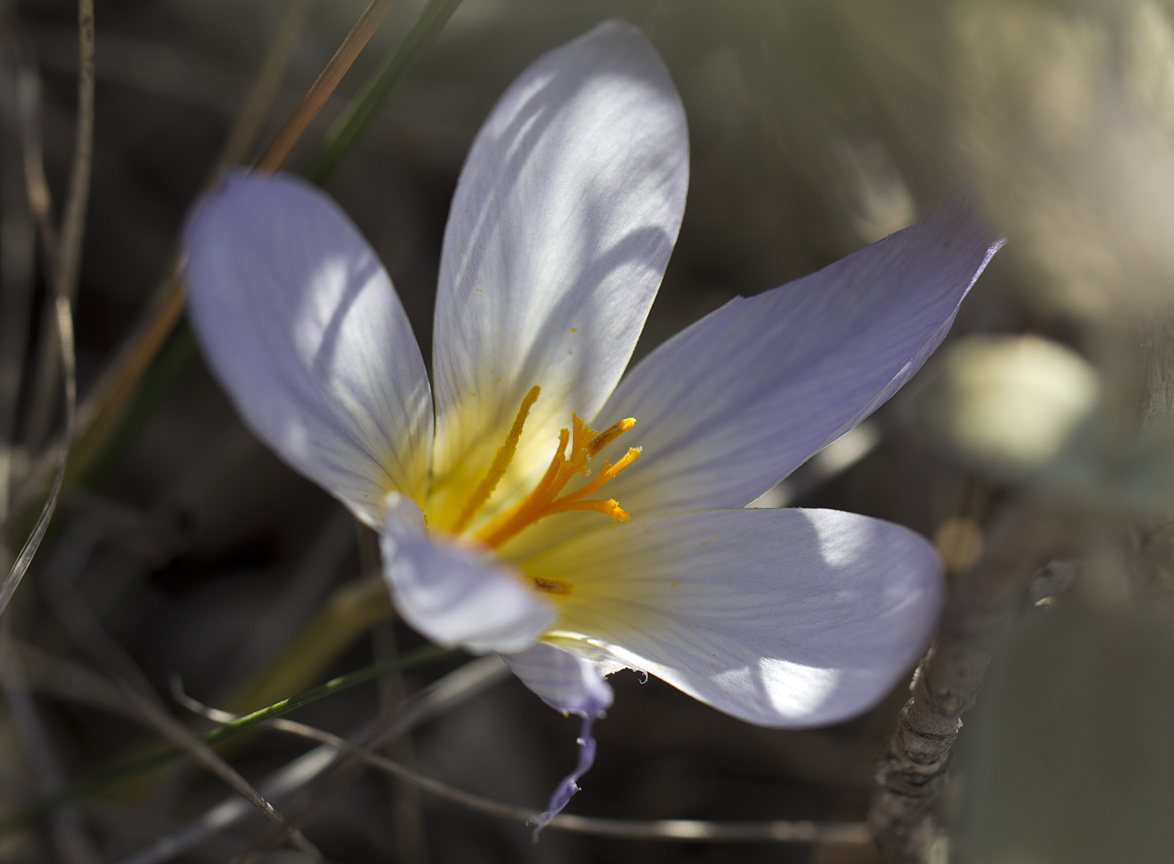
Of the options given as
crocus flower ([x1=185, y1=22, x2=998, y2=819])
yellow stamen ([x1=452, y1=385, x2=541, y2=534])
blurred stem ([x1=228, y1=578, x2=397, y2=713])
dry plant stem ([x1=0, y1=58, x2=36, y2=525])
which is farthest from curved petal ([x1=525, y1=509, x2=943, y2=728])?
dry plant stem ([x1=0, y1=58, x2=36, y2=525])

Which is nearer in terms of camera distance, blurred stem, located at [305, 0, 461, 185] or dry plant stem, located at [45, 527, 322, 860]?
blurred stem, located at [305, 0, 461, 185]

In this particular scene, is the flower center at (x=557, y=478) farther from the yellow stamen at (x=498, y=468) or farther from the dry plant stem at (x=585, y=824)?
the dry plant stem at (x=585, y=824)

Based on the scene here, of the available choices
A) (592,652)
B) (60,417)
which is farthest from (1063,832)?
(60,417)

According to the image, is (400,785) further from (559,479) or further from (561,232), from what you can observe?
(561,232)

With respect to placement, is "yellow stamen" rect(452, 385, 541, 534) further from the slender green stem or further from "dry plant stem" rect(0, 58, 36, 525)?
"dry plant stem" rect(0, 58, 36, 525)

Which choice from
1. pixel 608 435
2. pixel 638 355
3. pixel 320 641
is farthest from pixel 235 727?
pixel 638 355
